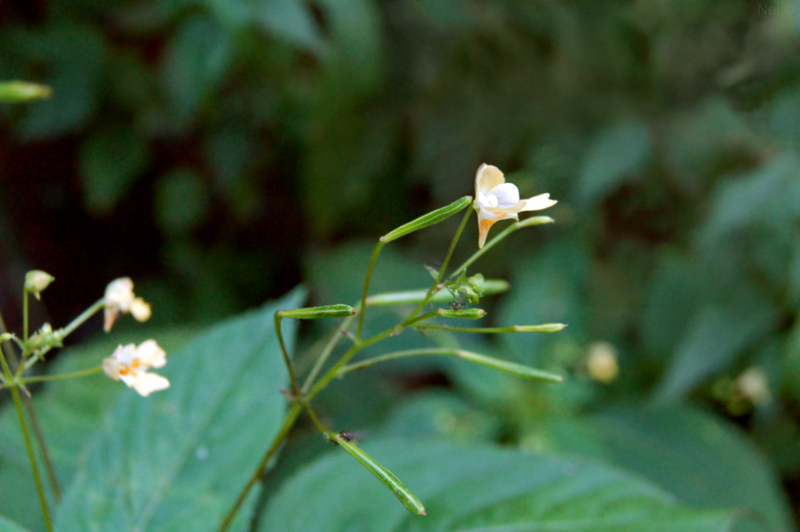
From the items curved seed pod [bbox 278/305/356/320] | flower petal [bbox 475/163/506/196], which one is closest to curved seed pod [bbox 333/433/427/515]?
curved seed pod [bbox 278/305/356/320]

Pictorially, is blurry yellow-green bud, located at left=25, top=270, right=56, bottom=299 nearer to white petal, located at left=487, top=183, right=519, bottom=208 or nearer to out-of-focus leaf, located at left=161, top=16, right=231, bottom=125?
white petal, located at left=487, top=183, right=519, bottom=208

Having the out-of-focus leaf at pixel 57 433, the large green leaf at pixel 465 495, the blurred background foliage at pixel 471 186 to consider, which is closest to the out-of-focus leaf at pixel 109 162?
the blurred background foliage at pixel 471 186

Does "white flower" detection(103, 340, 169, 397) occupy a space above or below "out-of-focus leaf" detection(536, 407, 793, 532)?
above

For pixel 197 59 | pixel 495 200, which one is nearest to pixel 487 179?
pixel 495 200

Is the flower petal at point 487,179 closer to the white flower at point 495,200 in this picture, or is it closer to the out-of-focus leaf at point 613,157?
the white flower at point 495,200

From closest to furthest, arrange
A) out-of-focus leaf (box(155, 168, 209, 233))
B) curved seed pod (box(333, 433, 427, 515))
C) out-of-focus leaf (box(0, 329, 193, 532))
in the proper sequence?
curved seed pod (box(333, 433, 427, 515)) < out-of-focus leaf (box(0, 329, 193, 532)) < out-of-focus leaf (box(155, 168, 209, 233))

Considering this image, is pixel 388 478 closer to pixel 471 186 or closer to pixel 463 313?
pixel 463 313

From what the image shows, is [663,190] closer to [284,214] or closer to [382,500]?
[284,214]
